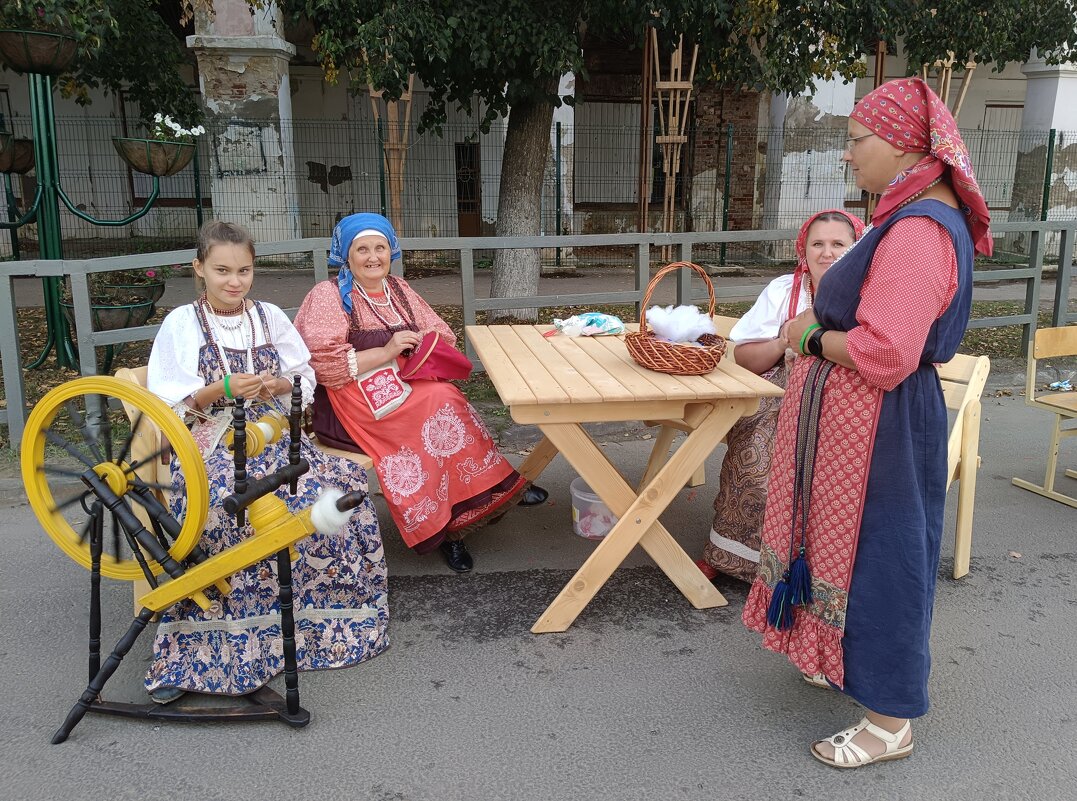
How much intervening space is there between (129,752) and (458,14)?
511cm

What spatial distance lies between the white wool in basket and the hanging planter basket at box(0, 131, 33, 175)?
19.4 ft

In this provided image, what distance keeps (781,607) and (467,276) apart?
11.4 feet

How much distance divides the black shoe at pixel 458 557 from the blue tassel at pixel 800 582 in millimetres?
1528

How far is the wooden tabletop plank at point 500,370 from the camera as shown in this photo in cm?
288

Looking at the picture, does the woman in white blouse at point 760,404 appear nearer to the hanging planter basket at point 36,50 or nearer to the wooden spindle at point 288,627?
the wooden spindle at point 288,627

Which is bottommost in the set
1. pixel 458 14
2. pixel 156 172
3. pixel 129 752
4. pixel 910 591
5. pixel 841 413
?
pixel 129 752

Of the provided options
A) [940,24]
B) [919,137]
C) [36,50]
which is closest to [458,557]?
[919,137]

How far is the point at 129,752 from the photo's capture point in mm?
2455

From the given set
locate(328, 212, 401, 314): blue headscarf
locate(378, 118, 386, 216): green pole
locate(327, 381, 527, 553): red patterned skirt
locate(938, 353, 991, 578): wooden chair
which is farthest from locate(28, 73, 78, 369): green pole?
locate(938, 353, 991, 578): wooden chair

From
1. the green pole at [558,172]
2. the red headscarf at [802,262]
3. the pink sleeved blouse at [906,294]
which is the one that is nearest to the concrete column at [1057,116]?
the green pole at [558,172]

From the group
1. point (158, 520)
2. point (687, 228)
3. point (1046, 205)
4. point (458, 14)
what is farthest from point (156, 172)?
point (1046, 205)

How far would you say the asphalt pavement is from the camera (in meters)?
2.35

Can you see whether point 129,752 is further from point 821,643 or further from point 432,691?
point 821,643

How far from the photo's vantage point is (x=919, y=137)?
7.02 feet
